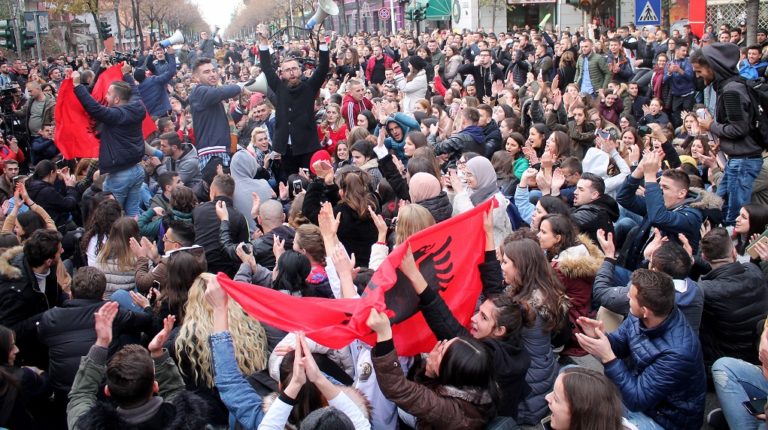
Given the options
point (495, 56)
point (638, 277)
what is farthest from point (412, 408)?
point (495, 56)

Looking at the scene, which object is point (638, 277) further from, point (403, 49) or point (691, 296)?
point (403, 49)

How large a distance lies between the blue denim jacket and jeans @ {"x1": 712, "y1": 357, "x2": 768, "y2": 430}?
2647mm

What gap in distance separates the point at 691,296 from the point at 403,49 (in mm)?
15101

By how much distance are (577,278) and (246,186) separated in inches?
→ 142

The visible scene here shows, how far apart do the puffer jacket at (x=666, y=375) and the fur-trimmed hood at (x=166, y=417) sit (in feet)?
6.66

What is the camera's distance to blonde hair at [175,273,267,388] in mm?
4016

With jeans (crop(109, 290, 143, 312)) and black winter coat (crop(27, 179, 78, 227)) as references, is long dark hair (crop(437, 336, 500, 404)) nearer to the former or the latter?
jeans (crop(109, 290, 143, 312))

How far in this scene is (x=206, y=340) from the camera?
403 cm

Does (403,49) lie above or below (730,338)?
above

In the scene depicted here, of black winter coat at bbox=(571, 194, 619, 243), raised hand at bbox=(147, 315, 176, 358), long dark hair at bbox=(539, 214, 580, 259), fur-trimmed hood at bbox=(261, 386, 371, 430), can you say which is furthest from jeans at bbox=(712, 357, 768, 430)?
raised hand at bbox=(147, 315, 176, 358)

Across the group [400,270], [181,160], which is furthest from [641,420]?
[181,160]

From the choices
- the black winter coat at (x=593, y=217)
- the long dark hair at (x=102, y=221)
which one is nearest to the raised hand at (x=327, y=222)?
the black winter coat at (x=593, y=217)

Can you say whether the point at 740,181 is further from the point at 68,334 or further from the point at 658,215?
the point at 68,334

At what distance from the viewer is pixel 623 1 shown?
3862cm
